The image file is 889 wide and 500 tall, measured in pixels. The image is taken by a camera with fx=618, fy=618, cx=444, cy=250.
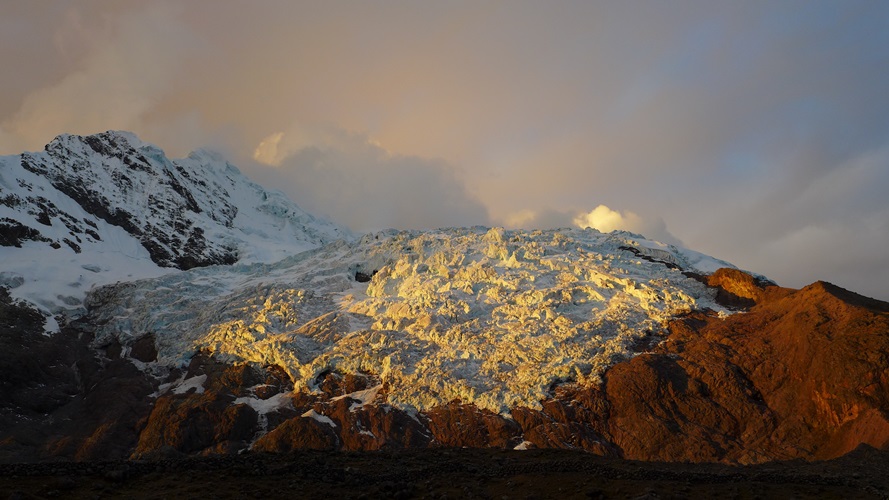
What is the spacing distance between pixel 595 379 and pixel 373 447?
32.5 metres

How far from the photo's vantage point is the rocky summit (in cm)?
7894

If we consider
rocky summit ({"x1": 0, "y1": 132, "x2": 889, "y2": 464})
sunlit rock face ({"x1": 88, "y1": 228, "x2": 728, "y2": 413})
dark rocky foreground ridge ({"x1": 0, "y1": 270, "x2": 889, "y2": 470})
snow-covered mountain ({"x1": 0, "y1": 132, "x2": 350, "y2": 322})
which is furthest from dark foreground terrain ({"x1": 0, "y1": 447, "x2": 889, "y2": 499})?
snow-covered mountain ({"x1": 0, "y1": 132, "x2": 350, "y2": 322})

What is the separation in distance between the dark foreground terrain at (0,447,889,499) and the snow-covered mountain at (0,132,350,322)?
340ft

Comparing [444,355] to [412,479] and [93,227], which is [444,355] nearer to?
[412,479]

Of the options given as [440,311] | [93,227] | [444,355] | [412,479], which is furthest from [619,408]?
[93,227]

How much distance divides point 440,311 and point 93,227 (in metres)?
109

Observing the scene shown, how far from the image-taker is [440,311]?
107 metres

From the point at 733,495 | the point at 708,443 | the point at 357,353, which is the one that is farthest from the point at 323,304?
the point at 733,495

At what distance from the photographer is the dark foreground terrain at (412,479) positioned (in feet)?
107

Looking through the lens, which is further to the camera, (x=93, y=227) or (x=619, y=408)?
(x=93, y=227)

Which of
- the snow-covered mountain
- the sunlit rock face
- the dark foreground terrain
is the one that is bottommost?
the dark foreground terrain

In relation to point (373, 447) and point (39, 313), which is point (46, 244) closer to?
point (39, 313)

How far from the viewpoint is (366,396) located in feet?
301

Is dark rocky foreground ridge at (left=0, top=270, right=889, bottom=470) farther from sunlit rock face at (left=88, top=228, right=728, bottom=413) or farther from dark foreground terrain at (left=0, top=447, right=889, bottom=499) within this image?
dark foreground terrain at (left=0, top=447, right=889, bottom=499)
